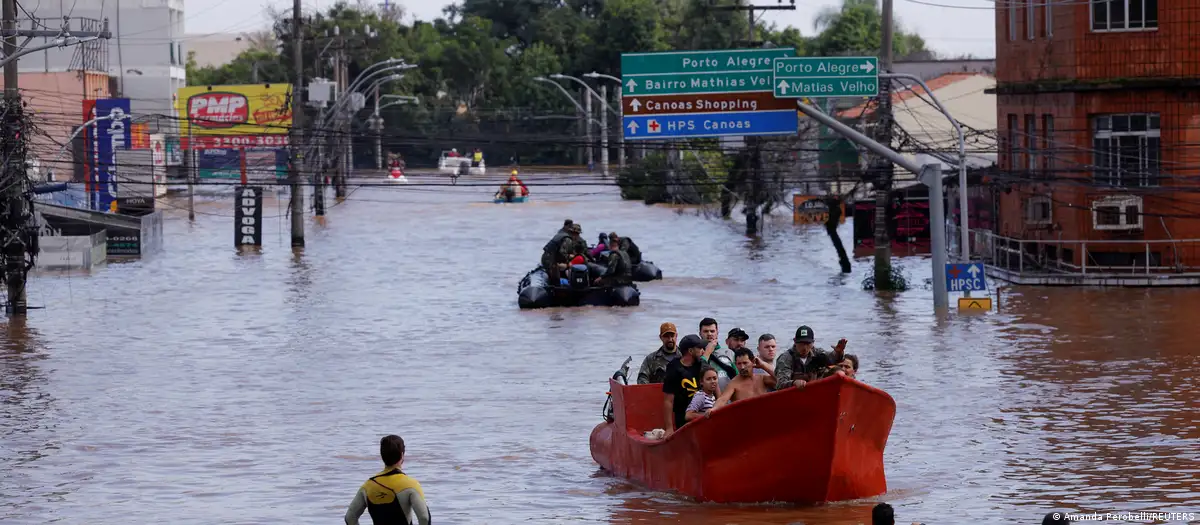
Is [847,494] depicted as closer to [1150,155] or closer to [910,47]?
[1150,155]

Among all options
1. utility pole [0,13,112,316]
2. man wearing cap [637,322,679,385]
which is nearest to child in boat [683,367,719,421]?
man wearing cap [637,322,679,385]

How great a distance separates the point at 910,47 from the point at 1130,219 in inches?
5035

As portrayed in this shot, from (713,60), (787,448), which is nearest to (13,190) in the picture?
(713,60)

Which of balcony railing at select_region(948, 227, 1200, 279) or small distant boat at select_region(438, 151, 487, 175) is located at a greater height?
small distant boat at select_region(438, 151, 487, 175)

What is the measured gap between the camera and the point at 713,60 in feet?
118

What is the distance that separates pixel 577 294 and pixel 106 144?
34.6 meters

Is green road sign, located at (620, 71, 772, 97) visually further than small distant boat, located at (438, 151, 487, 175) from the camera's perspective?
No

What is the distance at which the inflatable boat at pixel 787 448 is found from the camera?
15562mm

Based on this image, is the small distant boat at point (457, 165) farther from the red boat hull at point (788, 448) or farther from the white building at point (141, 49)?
the red boat hull at point (788, 448)

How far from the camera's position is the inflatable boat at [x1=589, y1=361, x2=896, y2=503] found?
15.6 m

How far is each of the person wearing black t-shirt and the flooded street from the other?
847 mm

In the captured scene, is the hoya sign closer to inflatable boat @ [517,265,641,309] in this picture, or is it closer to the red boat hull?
inflatable boat @ [517,265,641,309]

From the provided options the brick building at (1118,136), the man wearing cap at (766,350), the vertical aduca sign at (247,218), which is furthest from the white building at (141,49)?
the man wearing cap at (766,350)

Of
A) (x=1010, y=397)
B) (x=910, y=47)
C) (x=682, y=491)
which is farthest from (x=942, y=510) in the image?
(x=910, y=47)
